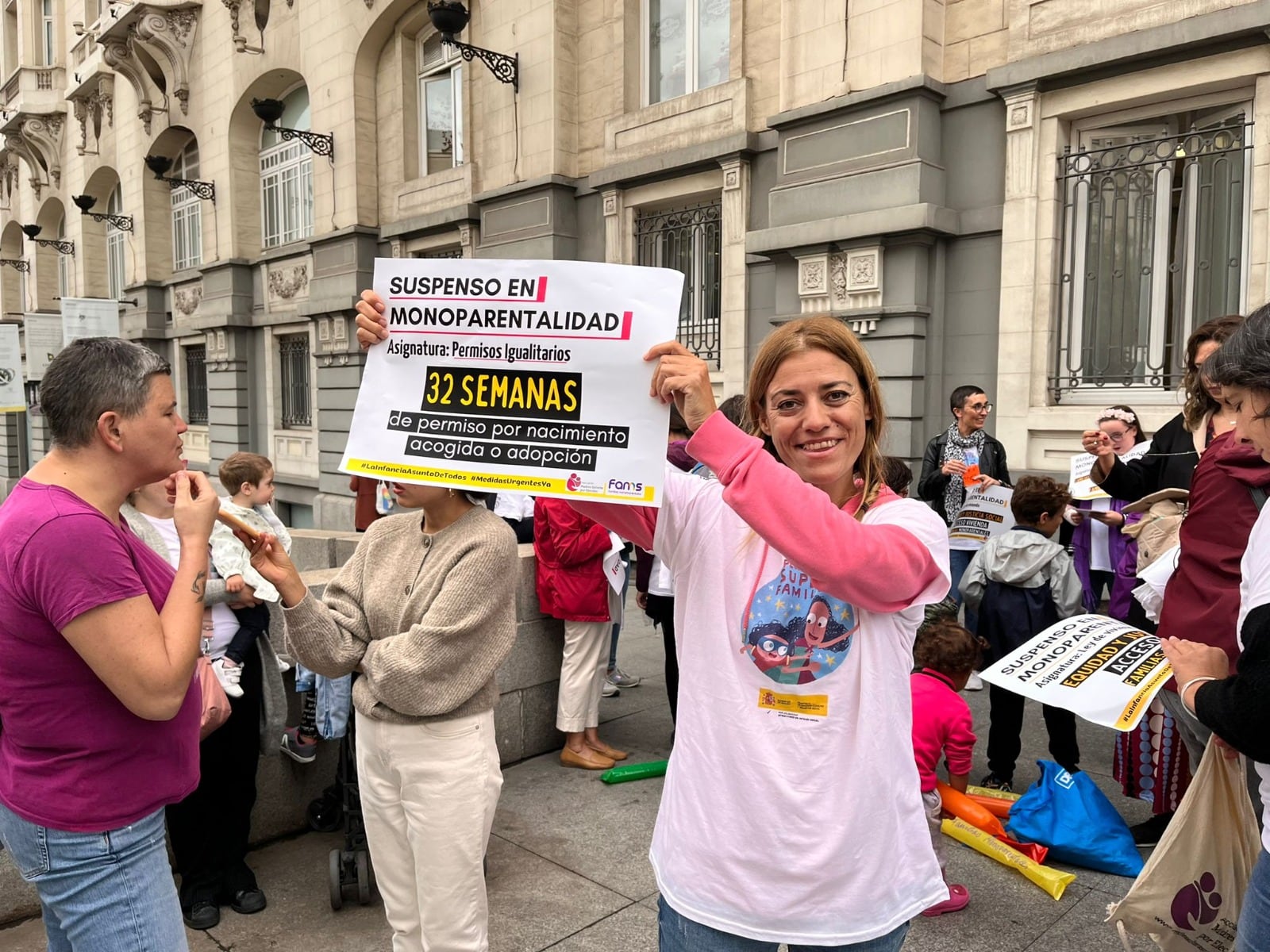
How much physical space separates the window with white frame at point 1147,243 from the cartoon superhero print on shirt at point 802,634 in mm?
6795

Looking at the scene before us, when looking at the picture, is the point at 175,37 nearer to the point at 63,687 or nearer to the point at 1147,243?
the point at 1147,243

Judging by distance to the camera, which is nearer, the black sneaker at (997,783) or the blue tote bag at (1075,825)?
the blue tote bag at (1075,825)

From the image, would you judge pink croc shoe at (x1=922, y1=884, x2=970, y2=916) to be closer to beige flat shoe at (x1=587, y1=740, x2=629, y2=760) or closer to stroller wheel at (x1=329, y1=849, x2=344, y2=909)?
beige flat shoe at (x1=587, y1=740, x2=629, y2=760)

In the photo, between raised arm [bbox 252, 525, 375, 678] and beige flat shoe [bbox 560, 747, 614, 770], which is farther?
beige flat shoe [bbox 560, 747, 614, 770]

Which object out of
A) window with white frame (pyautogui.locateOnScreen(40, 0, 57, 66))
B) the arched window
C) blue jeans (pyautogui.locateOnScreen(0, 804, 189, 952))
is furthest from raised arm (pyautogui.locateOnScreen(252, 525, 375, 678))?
window with white frame (pyautogui.locateOnScreen(40, 0, 57, 66))

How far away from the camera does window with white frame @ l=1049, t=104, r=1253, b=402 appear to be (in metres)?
6.87

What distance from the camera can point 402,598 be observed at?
2697 mm

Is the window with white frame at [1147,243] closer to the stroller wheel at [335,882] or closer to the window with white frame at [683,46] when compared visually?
the window with white frame at [683,46]

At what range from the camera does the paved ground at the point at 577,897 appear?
315 cm

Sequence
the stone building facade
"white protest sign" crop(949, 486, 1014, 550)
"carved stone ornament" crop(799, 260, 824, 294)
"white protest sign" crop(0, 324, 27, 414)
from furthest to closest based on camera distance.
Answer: "white protest sign" crop(0, 324, 27, 414), "carved stone ornament" crop(799, 260, 824, 294), the stone building facade, "white protest sign" crop(949, 486, 1014, 550)

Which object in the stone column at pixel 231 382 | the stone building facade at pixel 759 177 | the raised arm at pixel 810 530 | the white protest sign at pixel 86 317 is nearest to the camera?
the raised arm at pixel 810 530

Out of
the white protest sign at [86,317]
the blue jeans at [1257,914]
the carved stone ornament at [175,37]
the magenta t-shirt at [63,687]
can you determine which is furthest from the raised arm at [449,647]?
the carved stone ornament at [175,37]

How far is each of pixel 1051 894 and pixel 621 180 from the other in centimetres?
894

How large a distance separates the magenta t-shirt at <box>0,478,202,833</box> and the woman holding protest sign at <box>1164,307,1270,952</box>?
85.3 inches
